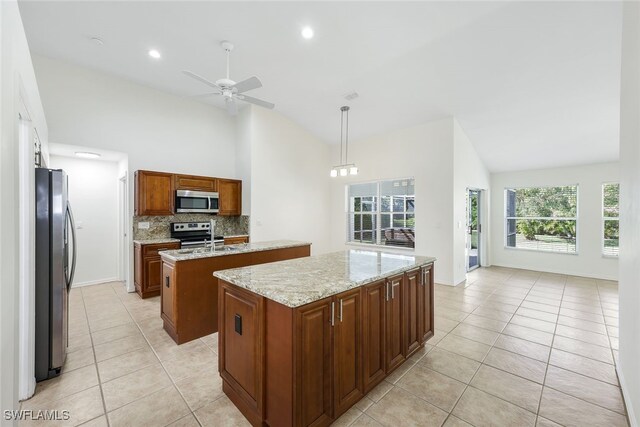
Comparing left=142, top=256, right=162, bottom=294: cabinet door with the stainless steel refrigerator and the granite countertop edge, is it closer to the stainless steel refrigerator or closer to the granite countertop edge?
the stainless steel refrigerator

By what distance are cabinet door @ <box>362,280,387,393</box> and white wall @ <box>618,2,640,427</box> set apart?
4.88ft

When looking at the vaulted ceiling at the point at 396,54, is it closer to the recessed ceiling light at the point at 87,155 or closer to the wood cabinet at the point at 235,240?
the recessed ceiling light at the point at 87,155

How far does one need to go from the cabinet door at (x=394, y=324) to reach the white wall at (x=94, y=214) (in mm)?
5589

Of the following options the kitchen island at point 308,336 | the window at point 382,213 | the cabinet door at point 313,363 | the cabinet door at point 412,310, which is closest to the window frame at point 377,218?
the window at point 382,213

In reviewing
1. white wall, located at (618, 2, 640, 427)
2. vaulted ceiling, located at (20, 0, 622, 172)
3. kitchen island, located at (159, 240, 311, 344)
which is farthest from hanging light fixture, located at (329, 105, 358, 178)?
white wall, located at (618, 2, 640, 427)

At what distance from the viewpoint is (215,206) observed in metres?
5.19

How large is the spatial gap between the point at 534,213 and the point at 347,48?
5.99 metres

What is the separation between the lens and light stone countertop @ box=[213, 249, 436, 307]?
5.11ft

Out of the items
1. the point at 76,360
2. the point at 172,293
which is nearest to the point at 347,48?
the point at 172,293

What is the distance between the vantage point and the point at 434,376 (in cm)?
225

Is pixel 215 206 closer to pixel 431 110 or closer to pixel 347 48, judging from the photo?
pixel 347 48

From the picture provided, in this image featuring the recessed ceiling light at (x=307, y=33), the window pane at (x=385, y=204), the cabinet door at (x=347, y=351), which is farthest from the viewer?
the window pane at (x=385, y=204)

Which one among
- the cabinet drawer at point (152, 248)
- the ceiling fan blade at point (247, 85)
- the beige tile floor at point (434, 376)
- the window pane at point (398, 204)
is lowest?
the beige tile floor at point (434, 376)

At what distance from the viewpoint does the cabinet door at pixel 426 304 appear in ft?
8.38
